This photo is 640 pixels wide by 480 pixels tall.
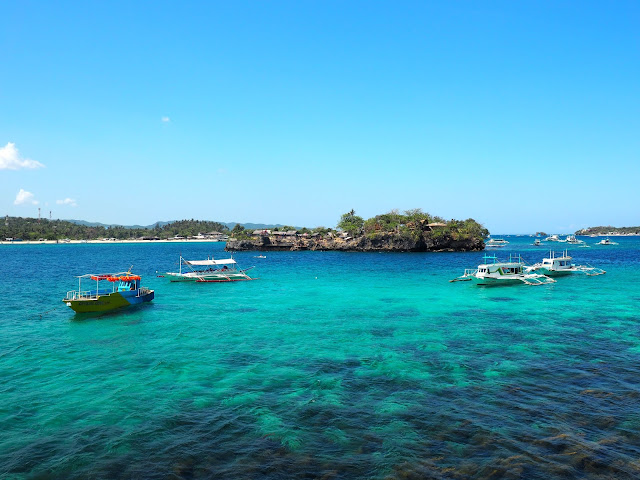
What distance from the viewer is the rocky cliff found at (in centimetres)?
11706

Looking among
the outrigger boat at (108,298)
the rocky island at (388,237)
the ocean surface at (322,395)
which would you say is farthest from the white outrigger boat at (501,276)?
the rocky island at (388,237)

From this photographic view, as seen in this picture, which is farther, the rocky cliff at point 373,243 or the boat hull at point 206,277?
the rocky cliff at point 373,243

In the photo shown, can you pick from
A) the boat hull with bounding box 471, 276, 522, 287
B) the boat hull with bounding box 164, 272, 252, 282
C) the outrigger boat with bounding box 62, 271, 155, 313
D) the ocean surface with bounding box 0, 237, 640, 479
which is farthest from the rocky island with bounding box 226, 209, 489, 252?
the outrigger boat with bounding box 62, 271, 155, 313

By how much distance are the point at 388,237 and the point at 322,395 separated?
109265 mm

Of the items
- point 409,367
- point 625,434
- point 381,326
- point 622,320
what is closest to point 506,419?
point 625,434

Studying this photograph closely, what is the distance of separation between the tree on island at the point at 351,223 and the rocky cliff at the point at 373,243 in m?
4.33

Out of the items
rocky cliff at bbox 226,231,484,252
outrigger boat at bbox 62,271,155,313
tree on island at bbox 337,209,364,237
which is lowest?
outrigger boat at bbox 62,271,155,313

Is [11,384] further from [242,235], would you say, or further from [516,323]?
[242,235]

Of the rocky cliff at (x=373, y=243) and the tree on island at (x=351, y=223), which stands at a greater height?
the tree on island at (x=351, y=223)

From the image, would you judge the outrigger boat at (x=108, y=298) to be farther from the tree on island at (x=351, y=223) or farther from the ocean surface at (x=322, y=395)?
the tree on island at (x=351, y=223)

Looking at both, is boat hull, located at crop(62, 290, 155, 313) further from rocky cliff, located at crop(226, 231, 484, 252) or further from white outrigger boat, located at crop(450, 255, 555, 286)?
rocky cliff, located at crop(226, 231, 484, 252)

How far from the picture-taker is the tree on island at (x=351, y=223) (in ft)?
438

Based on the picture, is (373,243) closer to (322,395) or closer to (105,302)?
(105,302)

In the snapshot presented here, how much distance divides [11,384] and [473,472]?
18.2m
